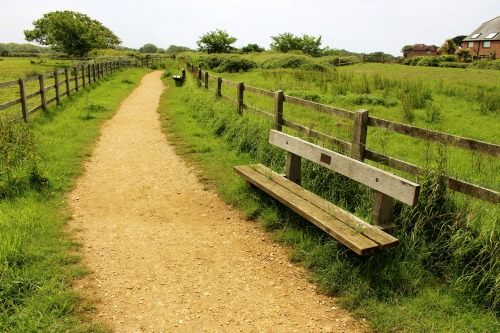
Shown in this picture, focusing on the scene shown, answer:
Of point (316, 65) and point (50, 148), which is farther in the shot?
point (316, 65)

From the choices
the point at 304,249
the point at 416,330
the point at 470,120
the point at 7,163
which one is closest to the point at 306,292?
the point at 304,249

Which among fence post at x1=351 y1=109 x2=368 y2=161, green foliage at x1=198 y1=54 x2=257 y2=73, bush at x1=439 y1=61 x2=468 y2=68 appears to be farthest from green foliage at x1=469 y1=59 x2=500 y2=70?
fence post at x1=351 y1=109 x2=368 y2=161

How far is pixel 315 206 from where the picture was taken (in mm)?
4789

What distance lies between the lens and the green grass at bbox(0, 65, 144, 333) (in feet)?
10.9

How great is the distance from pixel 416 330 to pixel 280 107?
5030mm

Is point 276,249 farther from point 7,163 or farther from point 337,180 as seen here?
point 7,163

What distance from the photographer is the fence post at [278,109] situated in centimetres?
751

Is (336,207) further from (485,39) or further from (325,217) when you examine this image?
(485,39)

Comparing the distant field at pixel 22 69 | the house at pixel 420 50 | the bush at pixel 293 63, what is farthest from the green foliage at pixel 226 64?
the house at pixel 420 50

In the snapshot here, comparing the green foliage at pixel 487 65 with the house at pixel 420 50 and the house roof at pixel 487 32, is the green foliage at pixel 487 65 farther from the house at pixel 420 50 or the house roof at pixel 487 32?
the house at pixel 420 50

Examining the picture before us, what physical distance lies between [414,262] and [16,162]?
6173 mm

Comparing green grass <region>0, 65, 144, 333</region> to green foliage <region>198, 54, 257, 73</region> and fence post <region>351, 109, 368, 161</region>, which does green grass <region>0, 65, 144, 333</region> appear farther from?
green foliage <region>198, 54, 257, 73</region>

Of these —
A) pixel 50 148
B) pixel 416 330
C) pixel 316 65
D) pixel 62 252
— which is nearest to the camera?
pixel 416 330

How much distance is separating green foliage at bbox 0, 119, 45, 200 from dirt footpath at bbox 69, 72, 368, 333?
2.30 feet
